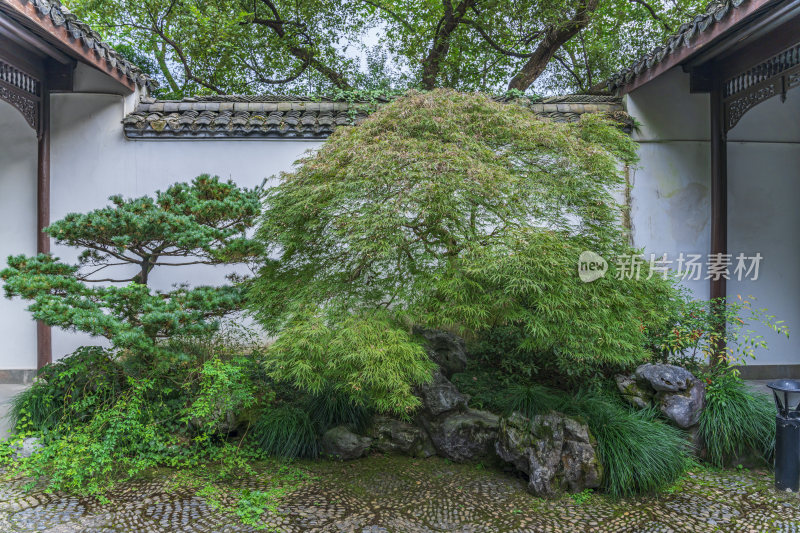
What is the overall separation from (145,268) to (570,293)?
2927 millimetres

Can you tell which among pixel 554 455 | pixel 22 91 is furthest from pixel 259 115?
pixel 554 455

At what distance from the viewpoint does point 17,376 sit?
14.4 ft

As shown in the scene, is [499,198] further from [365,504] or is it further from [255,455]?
[255,455]

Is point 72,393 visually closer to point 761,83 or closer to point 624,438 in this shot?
point 624,438

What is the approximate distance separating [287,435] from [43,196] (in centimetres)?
348

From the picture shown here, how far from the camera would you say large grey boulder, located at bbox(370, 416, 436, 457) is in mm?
2998

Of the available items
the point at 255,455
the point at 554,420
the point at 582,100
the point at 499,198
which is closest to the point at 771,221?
the point at 582,100

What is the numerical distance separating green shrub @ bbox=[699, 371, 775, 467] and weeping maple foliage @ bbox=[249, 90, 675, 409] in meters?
0.90

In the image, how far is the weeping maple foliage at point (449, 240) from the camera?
221cm

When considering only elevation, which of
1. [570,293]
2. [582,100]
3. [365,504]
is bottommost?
[365,504]

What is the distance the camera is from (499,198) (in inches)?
90.7

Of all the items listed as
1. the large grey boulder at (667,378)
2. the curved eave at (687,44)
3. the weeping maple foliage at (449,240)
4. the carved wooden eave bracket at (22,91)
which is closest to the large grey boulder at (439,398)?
the weeping maple foliage at (449,240)

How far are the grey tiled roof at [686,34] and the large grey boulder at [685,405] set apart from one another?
2621mm

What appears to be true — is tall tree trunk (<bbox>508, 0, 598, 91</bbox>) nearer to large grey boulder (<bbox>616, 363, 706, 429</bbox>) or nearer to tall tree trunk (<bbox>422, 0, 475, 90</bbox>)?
tall tree trunk (<bbox>422, 0, 475, 90</bbox>)
